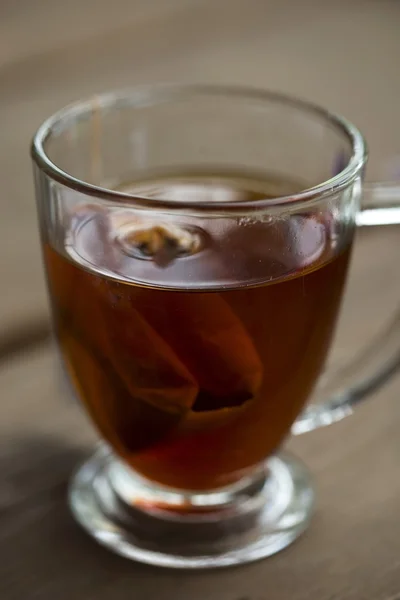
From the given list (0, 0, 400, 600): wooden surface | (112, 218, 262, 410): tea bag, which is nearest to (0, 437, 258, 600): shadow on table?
(0, 0, 400, 600): wooden surface

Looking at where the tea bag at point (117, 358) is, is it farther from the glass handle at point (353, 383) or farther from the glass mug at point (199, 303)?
the glass handle at point (353, 383)

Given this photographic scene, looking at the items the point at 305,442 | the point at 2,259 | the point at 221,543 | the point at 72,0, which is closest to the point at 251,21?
the point at 72,0

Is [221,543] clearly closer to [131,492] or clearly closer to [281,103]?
[131,492]

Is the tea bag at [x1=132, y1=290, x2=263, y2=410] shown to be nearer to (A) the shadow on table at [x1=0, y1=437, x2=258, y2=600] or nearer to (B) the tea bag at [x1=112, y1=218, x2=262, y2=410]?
(B) the tea bag at [x1=112, y1=218, x2=262, y2=410]

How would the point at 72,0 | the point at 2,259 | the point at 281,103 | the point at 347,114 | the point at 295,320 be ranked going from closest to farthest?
the point at 295,320
the point at 281,103
the point at 2,259
the point at 347,114
the point at 72,0

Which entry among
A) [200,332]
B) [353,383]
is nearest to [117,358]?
[200,332]

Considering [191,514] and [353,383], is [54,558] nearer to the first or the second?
[191,514]

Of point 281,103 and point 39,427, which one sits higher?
point 281,103
